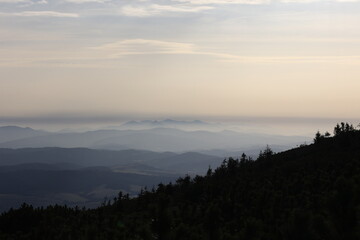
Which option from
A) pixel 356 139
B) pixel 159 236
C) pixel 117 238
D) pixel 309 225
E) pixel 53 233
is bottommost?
pixel 53 233

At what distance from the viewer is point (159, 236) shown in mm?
52875

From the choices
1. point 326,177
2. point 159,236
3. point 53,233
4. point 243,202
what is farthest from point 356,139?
point 159,236

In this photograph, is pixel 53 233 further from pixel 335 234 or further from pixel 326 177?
pixel 335 234

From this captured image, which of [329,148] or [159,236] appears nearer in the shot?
[159,236]

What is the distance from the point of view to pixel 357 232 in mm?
38688

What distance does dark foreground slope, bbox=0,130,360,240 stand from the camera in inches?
1708

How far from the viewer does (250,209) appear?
93062 mm

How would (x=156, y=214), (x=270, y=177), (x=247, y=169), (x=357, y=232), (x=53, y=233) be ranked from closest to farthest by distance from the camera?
(x=357, y=232)
(x=156, y=214)
(x=53, y=233)
(x=270, y=177)
(x=247, y=169)

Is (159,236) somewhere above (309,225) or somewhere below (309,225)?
below

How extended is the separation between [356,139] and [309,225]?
128 m

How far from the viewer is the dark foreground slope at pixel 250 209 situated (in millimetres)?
43375

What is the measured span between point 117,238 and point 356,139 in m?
115

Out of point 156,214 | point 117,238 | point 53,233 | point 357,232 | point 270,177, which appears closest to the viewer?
point 357,232

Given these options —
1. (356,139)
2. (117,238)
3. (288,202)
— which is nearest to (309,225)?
(117,238)
